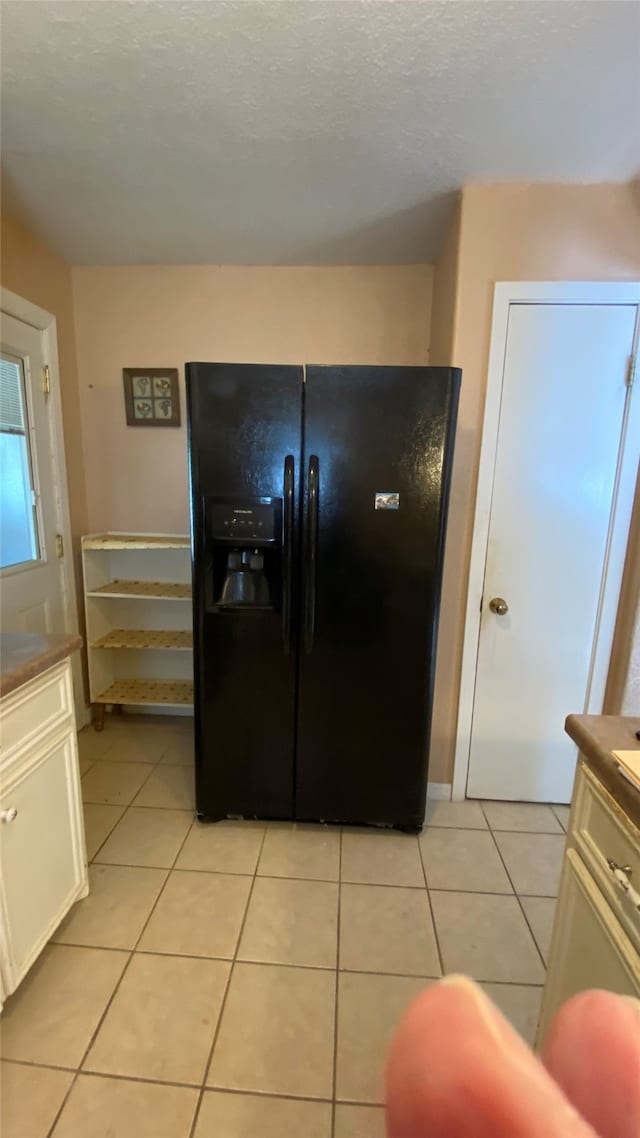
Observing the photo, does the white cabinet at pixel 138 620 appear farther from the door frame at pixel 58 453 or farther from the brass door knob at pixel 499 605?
the brass door knob at pixel 499 605

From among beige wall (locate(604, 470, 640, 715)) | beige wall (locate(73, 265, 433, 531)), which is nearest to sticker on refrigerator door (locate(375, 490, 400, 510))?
beige wall (locate(604, 470, 640, 715))

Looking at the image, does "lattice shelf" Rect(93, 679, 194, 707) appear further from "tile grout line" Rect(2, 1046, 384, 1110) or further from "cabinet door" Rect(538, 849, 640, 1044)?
"cabinet door" Rect(538, 849, 640, 1044)

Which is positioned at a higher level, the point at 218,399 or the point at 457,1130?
the point at 218,399

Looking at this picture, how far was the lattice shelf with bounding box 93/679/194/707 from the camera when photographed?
2574 mm

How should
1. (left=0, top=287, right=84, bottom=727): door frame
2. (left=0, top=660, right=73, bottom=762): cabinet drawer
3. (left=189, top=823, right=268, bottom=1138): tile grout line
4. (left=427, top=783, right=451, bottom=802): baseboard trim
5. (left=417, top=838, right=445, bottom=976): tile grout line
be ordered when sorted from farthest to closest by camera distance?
(left=427, top=783, right=451, bottom=802): baseboard trim → (left=0, top=287, right=84, bottom=727): door frame → (left=417, top=838, right=445, bottom=976): tile grout line → (left=0, top=660, right=73, bottom=762): cabinet drawer → (left=189, top=823, right=268, bottom=1138): tile grout line

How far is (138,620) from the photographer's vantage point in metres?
2.77

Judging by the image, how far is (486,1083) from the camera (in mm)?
372

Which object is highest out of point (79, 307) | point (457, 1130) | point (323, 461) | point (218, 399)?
point (79, 307)

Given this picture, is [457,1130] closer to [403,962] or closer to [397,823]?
[403,962]

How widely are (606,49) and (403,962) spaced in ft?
8.29

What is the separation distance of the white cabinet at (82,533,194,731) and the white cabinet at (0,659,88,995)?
3.47 ft

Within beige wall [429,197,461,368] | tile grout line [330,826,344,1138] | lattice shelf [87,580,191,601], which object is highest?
beige wall [429,197,461,368]

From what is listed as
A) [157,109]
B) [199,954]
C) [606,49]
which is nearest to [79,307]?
[157,109]

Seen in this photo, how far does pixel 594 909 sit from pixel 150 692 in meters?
2.25
